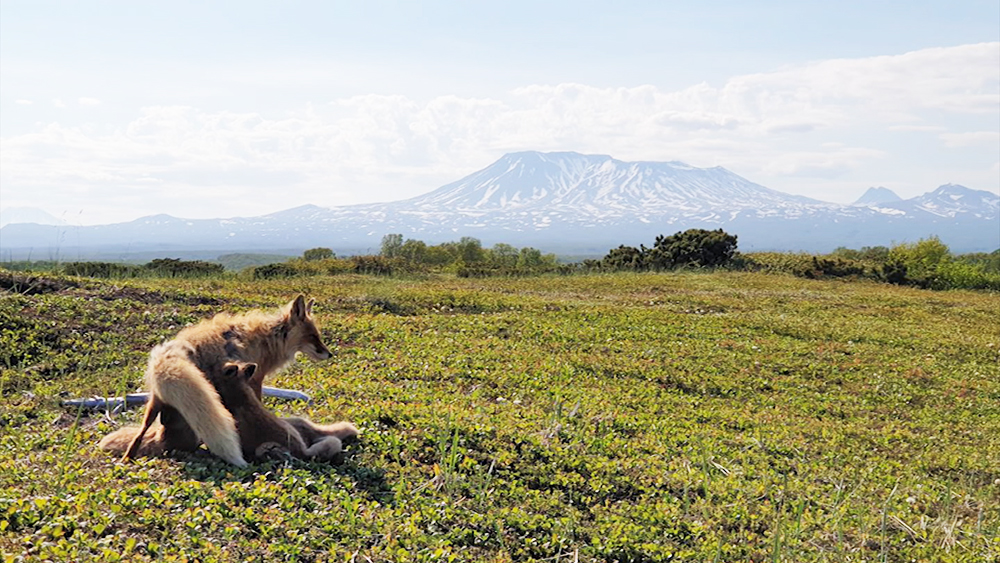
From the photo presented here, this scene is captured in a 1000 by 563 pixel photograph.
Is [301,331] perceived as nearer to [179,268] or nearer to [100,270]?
[100,270]

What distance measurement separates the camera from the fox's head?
25.0ft

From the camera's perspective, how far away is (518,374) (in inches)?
472

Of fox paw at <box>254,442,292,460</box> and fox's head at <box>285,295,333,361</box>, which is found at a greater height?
fox's head at <box>285,295,333,361</box>

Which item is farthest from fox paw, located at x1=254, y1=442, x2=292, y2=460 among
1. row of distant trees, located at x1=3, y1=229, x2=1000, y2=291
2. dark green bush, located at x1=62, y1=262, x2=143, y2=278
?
row of distant trees, located at x1=3, y1=229, x2=1000, y2=291

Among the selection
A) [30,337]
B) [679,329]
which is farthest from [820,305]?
[30,337]

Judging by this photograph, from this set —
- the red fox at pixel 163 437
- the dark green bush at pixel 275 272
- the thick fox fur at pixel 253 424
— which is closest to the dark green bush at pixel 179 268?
the dark green bush at pixel 275 272

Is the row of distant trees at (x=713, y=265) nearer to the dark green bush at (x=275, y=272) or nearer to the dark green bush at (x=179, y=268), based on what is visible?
the dark green bush at (x=275, y=272)

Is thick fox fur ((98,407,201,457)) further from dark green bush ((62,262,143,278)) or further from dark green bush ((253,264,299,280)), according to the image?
dark green bush ((253,264,299,280))

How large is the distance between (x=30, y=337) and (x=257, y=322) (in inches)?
228

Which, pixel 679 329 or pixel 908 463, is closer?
pixel 908 463

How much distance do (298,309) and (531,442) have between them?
2830mm

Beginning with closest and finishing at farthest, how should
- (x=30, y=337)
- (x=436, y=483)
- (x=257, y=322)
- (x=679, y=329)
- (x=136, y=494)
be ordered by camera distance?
(x=136, y=494)
(x=436, y=483)
(x=257, y=322)
(x=30, y=337)
(x=679, y=329)

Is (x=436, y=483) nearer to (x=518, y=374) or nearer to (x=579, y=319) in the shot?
(x=518, y=374)

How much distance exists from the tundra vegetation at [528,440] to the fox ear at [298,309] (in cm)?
123
